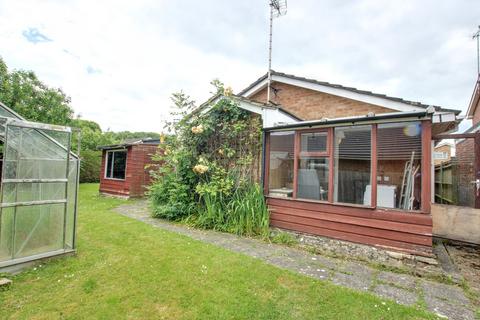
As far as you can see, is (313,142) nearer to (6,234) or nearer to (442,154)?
(6,234)

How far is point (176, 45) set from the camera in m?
11.0

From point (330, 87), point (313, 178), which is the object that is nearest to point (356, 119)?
point (313, 178)

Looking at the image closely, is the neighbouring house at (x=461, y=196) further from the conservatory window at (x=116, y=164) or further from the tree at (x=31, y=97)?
the tree at (x=31, y=97)

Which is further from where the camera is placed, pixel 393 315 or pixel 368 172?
pixel 368 172

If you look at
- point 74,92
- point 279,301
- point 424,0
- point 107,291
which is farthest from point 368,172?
point 74,92

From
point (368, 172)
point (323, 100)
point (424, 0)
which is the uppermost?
point (424, 0)

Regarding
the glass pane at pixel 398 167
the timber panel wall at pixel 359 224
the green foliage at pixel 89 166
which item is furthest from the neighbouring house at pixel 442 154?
the green foliage at pixel 89 166

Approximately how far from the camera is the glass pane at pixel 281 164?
252 inches

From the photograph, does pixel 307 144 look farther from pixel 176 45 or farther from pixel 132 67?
pixel 132 67

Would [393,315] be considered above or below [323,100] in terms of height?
below

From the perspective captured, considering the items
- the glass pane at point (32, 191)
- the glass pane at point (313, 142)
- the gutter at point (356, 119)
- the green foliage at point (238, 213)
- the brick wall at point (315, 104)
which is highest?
the brick wall at point (315, 104)

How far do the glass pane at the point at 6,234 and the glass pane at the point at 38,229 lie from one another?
0.08 meters

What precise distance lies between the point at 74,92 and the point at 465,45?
24.7 metres

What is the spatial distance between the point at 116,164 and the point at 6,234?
11.1 m
